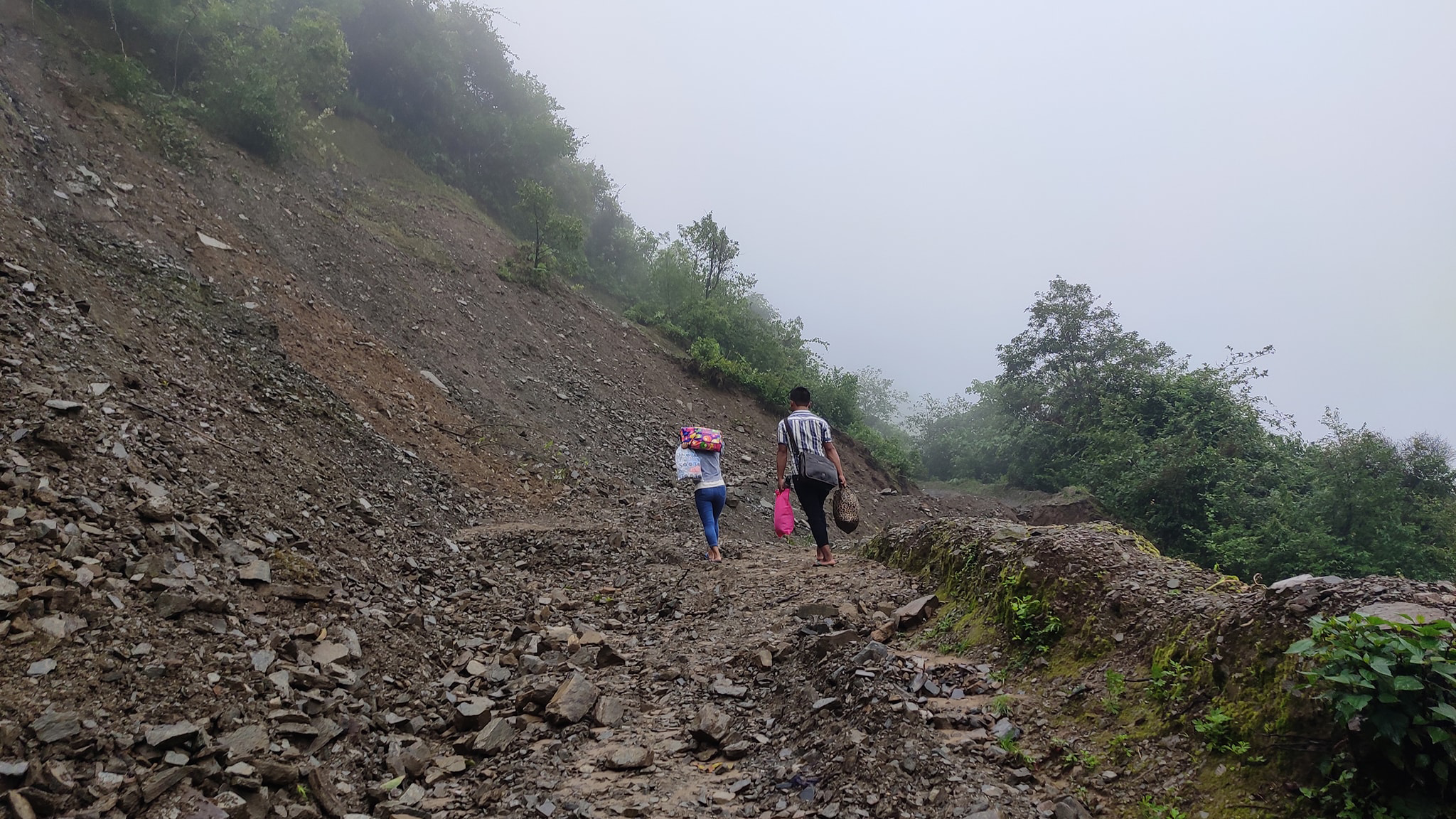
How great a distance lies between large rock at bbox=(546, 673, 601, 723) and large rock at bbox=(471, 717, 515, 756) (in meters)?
0.25

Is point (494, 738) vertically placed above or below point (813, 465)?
below

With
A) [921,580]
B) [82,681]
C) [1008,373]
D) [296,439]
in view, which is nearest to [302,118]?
[296,439]

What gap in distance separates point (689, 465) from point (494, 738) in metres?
4.06

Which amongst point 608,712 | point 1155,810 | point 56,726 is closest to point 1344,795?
point 1155,810

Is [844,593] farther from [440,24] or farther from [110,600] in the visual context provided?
[440,24]

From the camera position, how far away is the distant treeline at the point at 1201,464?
14.6 metres

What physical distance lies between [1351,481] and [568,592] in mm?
18249

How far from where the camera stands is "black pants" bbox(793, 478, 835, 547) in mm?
6926

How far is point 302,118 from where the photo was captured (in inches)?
679

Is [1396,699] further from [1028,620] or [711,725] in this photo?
[711,725]

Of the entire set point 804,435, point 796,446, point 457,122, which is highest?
point 457,122

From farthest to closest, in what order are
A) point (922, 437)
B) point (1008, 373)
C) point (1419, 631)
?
point (922, 437)
point (1008, 373)
point (1419, 631)

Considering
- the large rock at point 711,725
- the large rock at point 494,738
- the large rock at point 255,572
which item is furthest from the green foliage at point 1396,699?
the large rock at point 255,572

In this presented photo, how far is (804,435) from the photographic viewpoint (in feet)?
23.0
